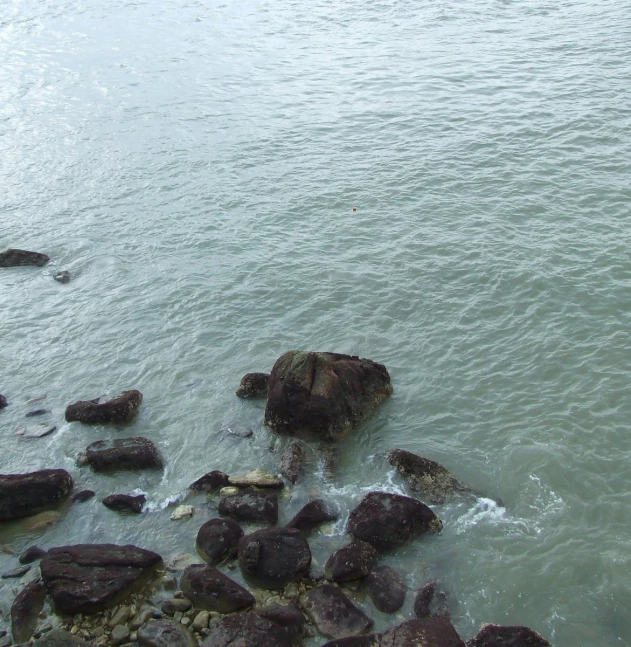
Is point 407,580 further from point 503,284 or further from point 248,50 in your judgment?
point 248,50

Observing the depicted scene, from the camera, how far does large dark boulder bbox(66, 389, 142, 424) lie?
540 inches

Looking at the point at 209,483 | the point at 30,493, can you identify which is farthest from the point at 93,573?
the point at 209,483

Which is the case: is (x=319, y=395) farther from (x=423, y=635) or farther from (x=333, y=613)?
(x=423, y=635)

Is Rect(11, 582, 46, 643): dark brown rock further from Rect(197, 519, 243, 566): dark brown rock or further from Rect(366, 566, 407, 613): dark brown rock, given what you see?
Rect(366, 566, 407, 613): dark brown rock

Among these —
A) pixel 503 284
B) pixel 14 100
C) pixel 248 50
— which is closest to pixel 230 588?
pixel 503 284

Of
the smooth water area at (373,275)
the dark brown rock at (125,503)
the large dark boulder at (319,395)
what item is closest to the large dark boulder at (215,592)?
the smooth water area at (373,275)

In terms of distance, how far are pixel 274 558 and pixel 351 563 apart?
1031 millimetres

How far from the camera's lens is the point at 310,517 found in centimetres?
1101

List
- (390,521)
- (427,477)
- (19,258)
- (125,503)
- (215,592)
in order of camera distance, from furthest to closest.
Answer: (19,258)
(125,503)
(427,477)
(390,521)
(215,592)

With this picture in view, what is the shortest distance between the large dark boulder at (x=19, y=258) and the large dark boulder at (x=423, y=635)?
14.0 metres

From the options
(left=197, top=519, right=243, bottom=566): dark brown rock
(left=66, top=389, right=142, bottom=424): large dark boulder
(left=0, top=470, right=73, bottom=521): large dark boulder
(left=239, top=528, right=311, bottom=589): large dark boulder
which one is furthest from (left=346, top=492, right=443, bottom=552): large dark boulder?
(left=66, top=389, right=142, bottom=424): large dark boulder

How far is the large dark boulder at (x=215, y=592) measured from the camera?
32.1 ft

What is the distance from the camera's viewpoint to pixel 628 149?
21.2 metres

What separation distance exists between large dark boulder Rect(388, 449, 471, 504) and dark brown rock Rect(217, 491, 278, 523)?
2.05m
